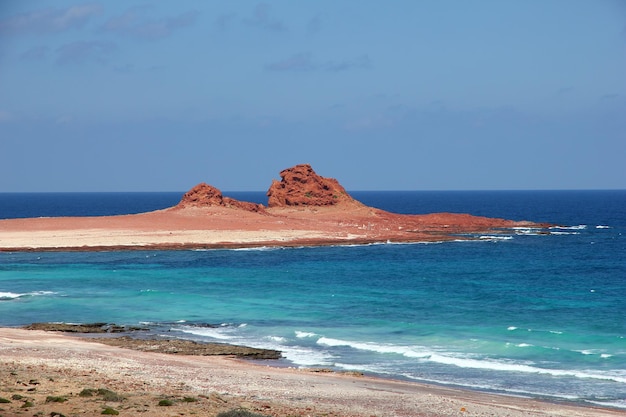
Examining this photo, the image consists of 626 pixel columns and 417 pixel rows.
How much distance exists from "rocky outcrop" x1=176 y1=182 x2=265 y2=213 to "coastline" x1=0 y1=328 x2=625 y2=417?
64.0 meters

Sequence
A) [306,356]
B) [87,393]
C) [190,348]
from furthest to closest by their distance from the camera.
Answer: [190,348] < [306,356] < [87,393]

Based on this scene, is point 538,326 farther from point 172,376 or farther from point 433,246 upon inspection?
point 433,246

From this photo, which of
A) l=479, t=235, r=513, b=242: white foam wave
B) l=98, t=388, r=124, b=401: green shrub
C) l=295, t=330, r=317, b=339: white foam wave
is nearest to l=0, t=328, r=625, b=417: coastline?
l=98, t=388, r=124, b=401: green shrub

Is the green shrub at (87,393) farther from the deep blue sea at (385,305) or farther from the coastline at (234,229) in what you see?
the coastline at (234,229)

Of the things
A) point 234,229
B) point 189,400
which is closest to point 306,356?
point 189,400

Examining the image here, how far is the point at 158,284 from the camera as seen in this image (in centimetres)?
4900

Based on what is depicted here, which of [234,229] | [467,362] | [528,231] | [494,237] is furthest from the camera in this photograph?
[528,231]

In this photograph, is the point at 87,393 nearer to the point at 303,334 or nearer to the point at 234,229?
the point at 303,334

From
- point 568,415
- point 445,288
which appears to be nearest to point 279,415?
point 568,415

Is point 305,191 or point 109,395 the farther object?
point 305,191

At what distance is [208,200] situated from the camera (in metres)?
92.1

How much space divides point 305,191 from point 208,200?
12864 mm

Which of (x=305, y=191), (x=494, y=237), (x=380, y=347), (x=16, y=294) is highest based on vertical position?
(x=305, y=191)

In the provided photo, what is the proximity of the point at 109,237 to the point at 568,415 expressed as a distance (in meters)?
60.9
